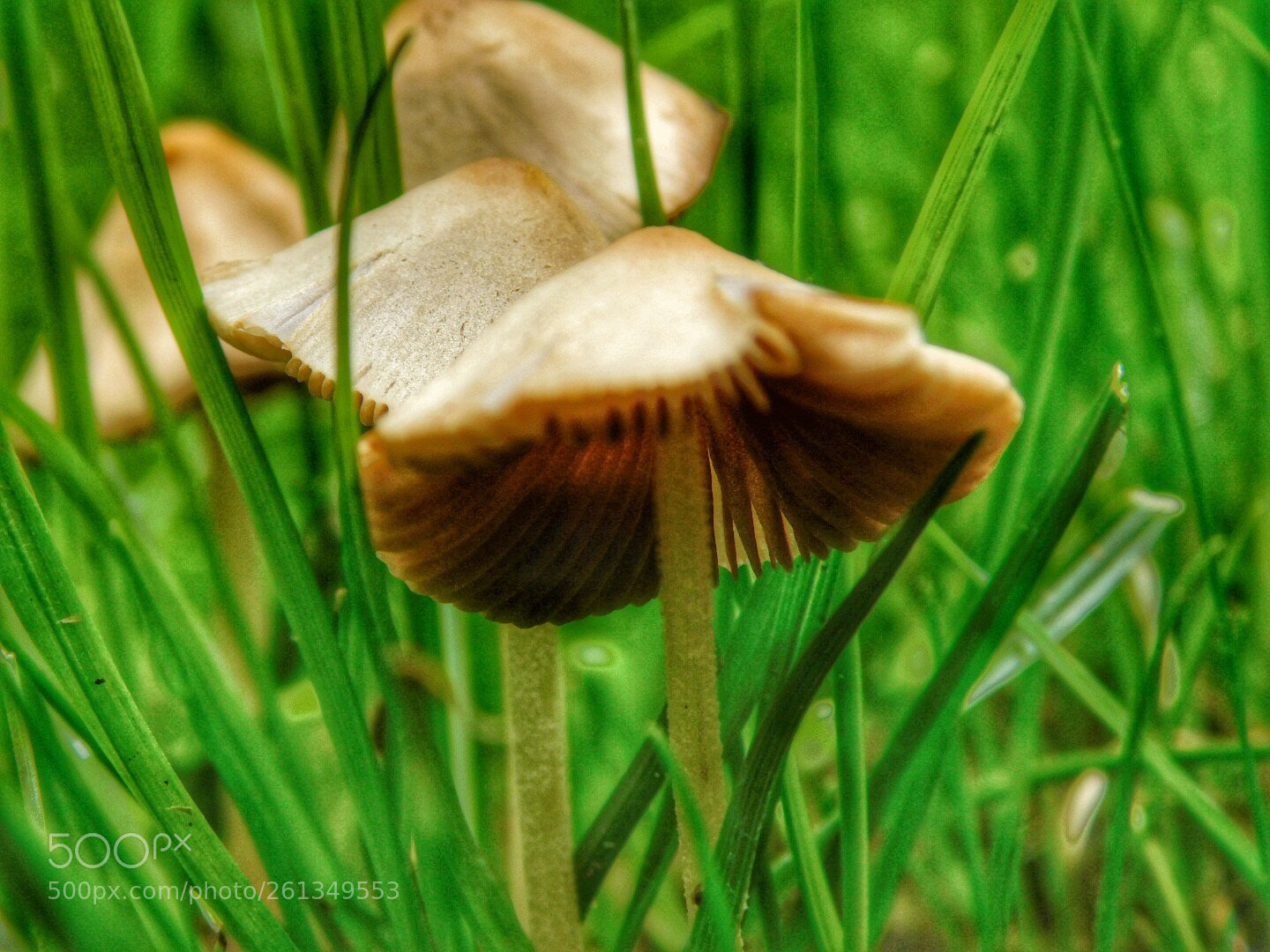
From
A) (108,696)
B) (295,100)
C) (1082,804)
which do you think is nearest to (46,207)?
(295,100)

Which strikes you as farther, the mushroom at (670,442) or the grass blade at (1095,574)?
the grass blade at (1095,574)

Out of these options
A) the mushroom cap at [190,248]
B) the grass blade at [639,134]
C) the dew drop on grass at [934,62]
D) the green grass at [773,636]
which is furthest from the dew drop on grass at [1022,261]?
the mushroom cap at [190,248]

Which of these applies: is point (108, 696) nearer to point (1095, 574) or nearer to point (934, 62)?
point (1095, 574)

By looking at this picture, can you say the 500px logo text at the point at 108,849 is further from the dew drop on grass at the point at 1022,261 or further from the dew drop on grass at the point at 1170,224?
the dew drop on grass at the point at 1170,224

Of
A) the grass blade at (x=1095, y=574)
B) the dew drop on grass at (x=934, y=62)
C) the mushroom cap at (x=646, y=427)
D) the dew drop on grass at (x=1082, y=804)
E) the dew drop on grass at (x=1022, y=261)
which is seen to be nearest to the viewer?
the mushroom cap at (x=646, y=427)

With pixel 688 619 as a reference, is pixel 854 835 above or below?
below

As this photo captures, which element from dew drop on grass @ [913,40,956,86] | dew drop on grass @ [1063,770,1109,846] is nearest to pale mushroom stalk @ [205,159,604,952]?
dew drop on grass @ [1063,770,1109,846]
